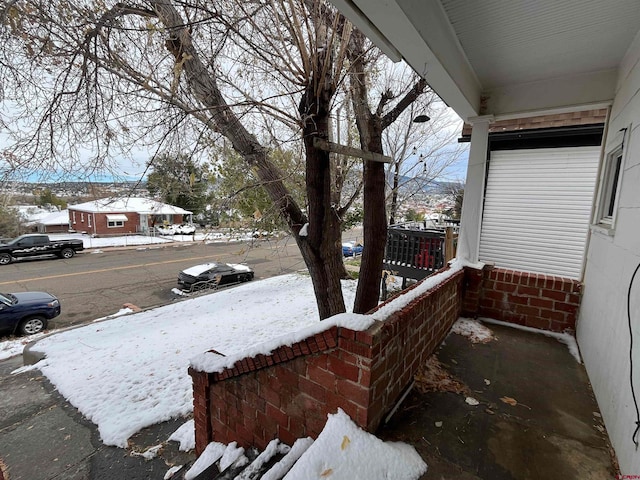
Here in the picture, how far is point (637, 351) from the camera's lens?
1389mm

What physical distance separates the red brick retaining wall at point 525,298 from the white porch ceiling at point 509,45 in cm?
179

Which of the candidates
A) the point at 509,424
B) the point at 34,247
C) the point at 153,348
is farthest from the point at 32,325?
the point at 34,247

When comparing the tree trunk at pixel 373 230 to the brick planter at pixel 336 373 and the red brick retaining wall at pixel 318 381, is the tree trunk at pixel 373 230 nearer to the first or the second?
the brick planter at pixel 336 373

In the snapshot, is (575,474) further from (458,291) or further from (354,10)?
(354,10)

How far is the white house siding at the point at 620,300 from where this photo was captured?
1482mm

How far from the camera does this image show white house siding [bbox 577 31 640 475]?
148 cm

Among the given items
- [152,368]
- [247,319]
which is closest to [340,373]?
[152,368]

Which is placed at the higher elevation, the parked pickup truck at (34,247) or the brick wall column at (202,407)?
→ the brick wall column at (202,407)

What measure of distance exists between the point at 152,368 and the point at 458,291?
5212 mm

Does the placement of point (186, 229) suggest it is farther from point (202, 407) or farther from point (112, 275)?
point (202, 407)

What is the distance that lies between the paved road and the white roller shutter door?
4531 millimetres

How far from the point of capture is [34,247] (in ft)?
51.9

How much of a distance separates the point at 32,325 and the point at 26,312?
1.47 feet

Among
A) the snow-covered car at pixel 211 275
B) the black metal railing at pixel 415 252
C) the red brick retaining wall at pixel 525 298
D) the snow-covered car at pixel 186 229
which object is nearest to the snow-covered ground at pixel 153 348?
the snow-covered car at pixel 211 275
